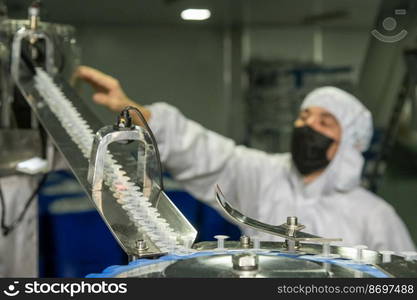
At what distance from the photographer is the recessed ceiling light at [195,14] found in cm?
172

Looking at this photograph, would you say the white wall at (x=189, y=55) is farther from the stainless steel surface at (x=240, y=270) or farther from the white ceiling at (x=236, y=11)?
the stainless steel surface at (x=240, y=270)

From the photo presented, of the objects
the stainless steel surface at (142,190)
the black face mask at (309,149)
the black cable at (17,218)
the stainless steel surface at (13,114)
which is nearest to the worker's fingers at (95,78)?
the stainless steel surface at (13,114)

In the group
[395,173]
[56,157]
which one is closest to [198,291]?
[56,157]

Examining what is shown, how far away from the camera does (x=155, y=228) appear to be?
60 centimetres

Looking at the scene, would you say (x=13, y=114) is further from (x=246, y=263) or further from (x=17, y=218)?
(x=246, y=263)

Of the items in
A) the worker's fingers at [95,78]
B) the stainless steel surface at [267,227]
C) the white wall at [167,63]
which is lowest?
the stainless steel surface at [267,227]

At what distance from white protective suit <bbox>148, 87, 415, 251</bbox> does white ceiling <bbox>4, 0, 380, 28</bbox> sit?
0.44 metres

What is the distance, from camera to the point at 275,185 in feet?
4.41

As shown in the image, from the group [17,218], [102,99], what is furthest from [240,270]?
[102,99]

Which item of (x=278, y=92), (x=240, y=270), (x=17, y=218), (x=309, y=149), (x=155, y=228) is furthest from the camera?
(x=278, y=92)

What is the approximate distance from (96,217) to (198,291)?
1.07 m

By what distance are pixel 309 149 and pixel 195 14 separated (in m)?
0.67

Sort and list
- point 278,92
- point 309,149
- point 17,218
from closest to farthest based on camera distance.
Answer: point 17,218 < point 309,149 < point 278,92

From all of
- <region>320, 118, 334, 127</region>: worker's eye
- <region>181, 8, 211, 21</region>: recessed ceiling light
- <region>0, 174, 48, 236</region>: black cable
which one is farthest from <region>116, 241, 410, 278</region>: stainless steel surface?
<region>181, 8, 211, 21</region>: recessed ceiling light
